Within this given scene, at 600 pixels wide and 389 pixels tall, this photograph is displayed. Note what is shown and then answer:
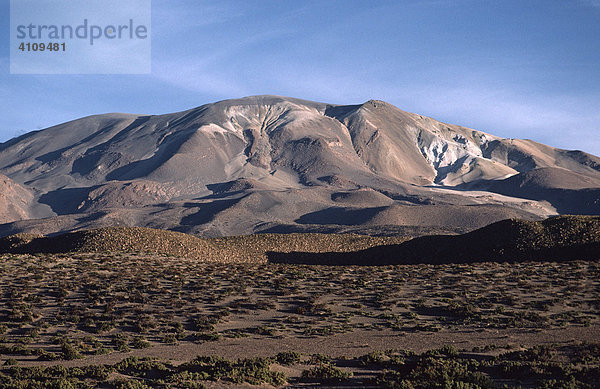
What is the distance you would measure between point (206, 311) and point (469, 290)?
15.4 m

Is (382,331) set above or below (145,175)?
below

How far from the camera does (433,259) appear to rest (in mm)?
47438

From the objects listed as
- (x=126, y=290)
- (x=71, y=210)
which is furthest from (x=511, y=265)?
(x=71, y=210)

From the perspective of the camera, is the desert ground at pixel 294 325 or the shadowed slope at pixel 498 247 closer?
the desert ground at pixel 294 325

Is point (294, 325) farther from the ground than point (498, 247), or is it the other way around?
point (498, 247)

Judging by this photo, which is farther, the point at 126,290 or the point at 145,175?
the point at 145,175

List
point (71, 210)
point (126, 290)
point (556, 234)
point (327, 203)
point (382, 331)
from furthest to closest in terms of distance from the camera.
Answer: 1. point (71, 210)
2. point (327, 203)
3. point (556, 234)
4. point (126, 290)
5. point (382, 331)

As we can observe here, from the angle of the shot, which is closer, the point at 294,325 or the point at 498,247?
the point at 294,325

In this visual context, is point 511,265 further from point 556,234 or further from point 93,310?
point 93,310

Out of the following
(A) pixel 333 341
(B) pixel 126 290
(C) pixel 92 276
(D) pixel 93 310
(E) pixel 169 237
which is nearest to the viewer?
(A) pixel 333 341

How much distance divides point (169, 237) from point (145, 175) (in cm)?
15604

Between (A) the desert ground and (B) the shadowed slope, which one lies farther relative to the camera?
(B) the shadowed slope

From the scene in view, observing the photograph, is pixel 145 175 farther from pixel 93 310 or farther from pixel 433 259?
pixel 93 310

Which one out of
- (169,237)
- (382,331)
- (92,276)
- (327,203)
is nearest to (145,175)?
(327,203)
